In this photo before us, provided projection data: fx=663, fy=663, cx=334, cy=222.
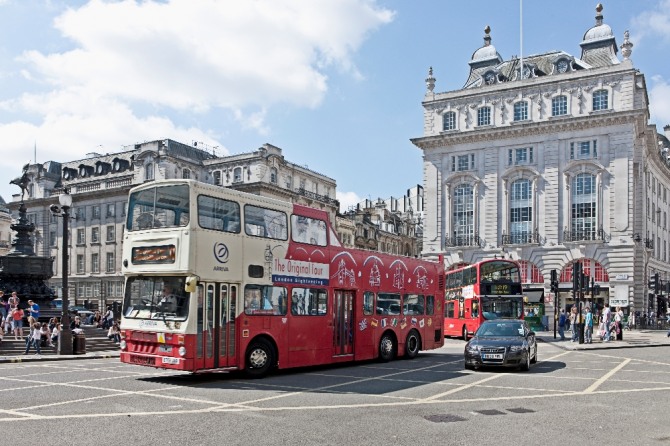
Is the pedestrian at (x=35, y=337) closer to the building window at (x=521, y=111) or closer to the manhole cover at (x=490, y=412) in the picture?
the manhole cover at (x=490, y=412)

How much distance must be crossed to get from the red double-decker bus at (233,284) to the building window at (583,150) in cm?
4326

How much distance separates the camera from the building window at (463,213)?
62.5 metres

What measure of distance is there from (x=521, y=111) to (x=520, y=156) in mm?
4071

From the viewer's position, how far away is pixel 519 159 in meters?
60.4

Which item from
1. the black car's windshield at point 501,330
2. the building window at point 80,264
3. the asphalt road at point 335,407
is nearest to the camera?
the asphalt road at point 335,407

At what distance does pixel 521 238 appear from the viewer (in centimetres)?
5997

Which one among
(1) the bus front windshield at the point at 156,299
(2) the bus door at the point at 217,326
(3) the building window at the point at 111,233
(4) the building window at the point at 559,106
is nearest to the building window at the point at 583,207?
(4) the building window at the point at 559,106

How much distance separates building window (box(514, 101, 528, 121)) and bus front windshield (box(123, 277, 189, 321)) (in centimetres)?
5071

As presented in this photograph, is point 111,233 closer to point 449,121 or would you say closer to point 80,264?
Result: point 80,264

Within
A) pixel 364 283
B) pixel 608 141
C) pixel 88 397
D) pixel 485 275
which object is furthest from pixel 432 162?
pixel 88 397

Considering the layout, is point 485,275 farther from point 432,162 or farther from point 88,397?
point 432,162

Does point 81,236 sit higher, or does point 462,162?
point 462,162

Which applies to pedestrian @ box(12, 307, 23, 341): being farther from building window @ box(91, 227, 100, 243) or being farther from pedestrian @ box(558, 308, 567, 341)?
building window @ box(91, 227, 100, 243)

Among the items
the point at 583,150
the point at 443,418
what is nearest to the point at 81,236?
the point at 583,150
